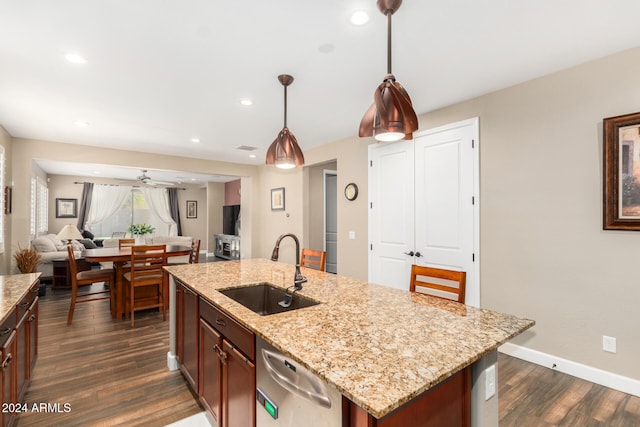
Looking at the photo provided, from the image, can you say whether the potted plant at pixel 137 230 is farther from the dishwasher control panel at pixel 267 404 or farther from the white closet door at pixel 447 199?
the dishwasher control panel at pixel 267 404

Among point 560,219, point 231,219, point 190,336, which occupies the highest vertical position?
point 560,219

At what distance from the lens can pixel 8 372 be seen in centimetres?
162

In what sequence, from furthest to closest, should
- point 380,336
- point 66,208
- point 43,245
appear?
A: point 66,208, point 43,245, point 380,336

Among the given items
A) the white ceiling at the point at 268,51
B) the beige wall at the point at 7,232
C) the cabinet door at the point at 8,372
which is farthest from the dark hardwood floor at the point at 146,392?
the white ceiling at the point at 268,51

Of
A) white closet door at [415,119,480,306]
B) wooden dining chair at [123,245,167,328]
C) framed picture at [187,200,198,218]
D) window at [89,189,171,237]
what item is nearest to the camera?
white closet door at [415,119,480,306]

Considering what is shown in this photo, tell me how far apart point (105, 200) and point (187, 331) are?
9279 millimetres

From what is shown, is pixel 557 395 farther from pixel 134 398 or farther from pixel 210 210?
pixel 210 210

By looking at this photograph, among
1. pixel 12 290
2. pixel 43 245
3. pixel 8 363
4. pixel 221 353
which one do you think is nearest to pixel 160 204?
pixel 43 245

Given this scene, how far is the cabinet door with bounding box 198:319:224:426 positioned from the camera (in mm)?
1738

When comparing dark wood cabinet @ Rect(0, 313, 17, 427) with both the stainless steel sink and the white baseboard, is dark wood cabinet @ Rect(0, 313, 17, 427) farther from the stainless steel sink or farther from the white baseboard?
the white baseboard

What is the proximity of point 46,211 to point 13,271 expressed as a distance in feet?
16.1

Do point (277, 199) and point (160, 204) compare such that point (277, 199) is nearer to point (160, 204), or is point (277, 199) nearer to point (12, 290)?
point (12, 290)

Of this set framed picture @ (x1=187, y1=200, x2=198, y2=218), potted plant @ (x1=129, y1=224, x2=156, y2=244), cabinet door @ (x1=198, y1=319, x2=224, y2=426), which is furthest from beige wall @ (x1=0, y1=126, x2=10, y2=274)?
framed picture @ (x1=187, y1=200, x2=198, y2=218)

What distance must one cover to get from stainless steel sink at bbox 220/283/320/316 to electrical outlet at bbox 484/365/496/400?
1.17 metres
